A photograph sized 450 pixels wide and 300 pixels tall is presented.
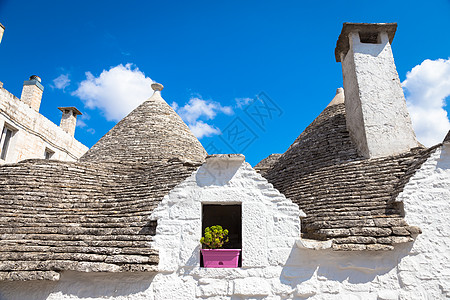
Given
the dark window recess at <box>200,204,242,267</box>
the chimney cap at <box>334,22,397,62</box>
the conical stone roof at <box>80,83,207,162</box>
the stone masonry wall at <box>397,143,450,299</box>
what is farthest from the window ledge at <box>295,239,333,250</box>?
the chimney cap at <box>334,22,397,62</box>

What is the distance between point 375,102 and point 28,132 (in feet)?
38.5

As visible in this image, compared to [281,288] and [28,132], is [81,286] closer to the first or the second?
[281,288]

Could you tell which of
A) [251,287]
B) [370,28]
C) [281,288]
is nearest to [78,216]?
[251,287]

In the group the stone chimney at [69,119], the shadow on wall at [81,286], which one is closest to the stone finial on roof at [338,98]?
the shadow on wall at [81,286]

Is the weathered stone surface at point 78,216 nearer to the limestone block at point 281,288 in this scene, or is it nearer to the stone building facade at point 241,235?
the stone building facade at point 241,235

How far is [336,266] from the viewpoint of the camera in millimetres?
4285

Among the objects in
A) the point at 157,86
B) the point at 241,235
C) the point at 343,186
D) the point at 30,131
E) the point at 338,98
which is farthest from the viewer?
the point at 30,131

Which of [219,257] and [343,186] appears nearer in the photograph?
[219,257]

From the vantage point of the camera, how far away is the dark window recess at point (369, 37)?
8.42 metres

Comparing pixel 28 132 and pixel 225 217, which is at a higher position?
pixel 28 132

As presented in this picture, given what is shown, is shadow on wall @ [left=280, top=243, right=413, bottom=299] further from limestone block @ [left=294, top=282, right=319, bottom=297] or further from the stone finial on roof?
the stone finial on roof

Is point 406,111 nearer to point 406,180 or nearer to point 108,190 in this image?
point 406,180

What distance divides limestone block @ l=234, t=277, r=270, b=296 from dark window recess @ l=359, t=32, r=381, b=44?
719 centimetres

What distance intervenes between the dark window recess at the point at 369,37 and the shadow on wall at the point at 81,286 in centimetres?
807
